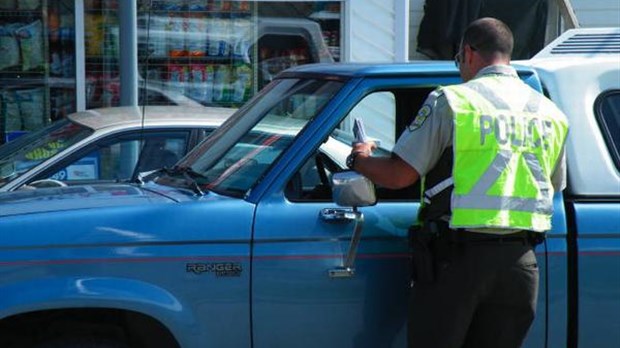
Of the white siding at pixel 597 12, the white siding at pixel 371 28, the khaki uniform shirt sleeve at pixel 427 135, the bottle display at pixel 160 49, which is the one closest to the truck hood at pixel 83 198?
the khaki uniform shirt sleeve at pixel 427 135

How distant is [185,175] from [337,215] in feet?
2.92

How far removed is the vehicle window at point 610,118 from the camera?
4258mm

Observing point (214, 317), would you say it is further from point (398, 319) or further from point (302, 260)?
point (398, 319)

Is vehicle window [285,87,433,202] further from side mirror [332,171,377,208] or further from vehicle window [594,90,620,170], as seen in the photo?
vehicle window [594,90,620,170]

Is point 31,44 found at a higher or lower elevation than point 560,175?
higher

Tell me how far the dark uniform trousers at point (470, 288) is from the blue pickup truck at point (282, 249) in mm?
240

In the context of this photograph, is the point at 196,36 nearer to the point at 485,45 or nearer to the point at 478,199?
the point at 485,45

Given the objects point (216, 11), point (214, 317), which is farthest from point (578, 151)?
point (216, 11)

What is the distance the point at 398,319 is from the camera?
402 cm

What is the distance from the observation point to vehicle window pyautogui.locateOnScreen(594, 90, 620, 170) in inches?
168

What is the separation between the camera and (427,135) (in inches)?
148

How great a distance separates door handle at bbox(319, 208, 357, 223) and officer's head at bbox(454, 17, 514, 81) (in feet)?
2.39

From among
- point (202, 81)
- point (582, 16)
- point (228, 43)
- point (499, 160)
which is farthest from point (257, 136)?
point (582, 16)

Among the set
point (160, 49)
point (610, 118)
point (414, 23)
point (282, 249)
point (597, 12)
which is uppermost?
point (597, 12)
